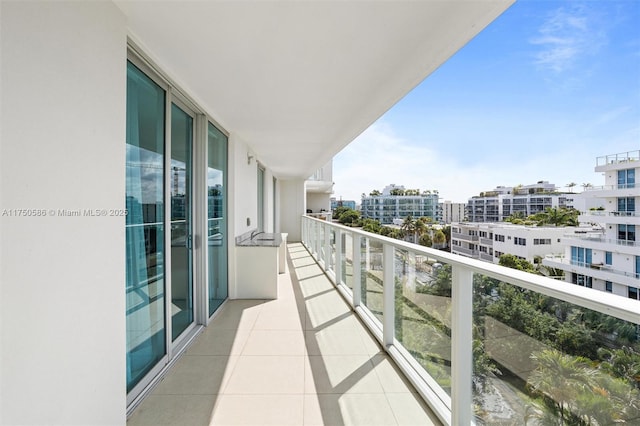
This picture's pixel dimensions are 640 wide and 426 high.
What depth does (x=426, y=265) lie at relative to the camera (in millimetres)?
2184

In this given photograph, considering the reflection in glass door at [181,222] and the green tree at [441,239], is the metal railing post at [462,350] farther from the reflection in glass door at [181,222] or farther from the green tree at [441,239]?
the green tree at [441,239]

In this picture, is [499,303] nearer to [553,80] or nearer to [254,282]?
[254,282]

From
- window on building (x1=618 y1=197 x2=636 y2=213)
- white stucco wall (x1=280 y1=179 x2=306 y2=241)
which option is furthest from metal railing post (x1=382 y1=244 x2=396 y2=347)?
white stucco wall (x1=280 y1=179 x2=306 y2=241)

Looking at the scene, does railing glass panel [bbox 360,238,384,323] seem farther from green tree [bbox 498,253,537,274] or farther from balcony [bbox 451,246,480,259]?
green tree [bbox 498,253,537,274]

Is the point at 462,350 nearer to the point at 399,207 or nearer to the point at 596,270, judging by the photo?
the point at 596,270

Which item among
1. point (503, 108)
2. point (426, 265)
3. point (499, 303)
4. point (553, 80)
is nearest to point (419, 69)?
point (426, 265)

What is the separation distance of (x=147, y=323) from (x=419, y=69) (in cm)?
287

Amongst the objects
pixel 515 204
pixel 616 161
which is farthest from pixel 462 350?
pixel 515 204

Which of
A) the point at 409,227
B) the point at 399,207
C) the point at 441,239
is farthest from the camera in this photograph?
the point at 399,207

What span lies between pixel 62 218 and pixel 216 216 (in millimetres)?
2534

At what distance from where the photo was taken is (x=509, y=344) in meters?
1.37

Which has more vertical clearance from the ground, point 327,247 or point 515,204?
point 515,204

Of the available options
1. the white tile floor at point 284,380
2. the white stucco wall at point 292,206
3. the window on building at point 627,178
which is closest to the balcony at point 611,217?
the window on building at point 627,178

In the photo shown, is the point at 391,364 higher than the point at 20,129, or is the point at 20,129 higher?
the point at 20,129
